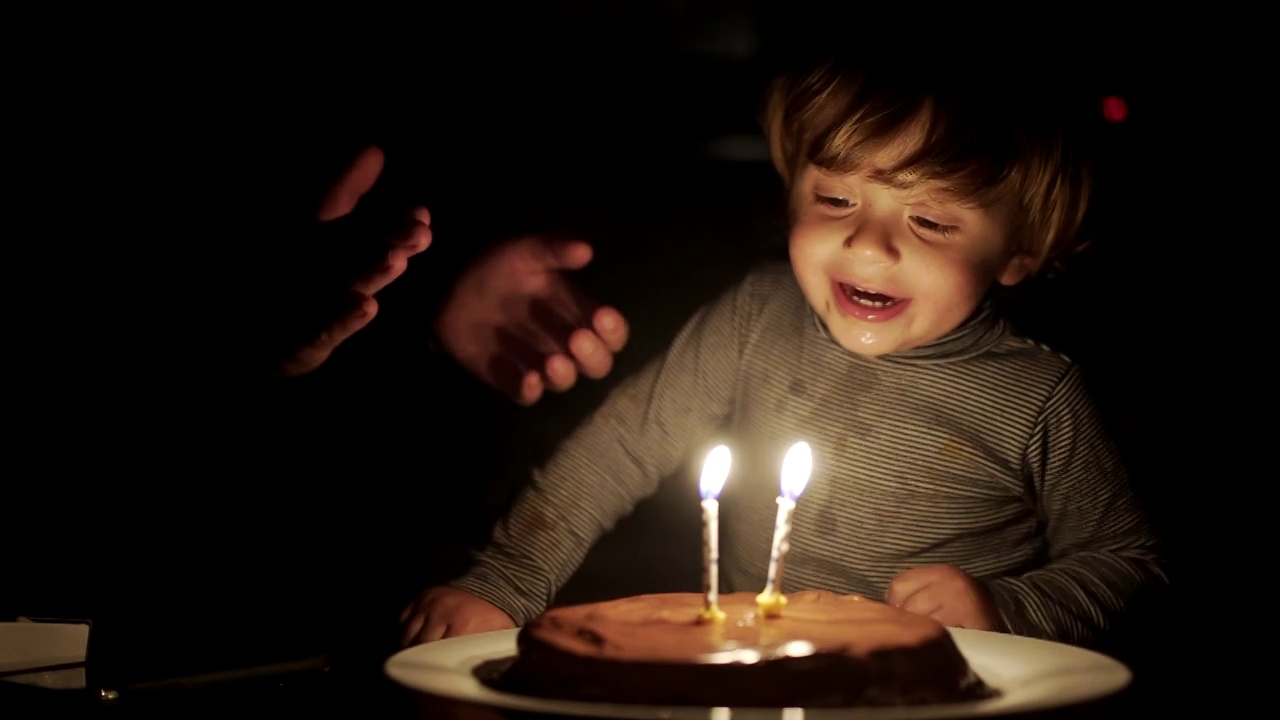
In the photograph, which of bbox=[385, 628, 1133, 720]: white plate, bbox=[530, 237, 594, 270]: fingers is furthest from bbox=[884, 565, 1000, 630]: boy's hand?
bbox=[530, 237, 594, 270]: fingers

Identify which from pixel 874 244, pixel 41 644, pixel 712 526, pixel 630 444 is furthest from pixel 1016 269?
pixel 41 644

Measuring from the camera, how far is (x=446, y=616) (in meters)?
1.58

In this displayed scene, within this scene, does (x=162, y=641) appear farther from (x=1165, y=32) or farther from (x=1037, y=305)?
(x=1165, y=32)

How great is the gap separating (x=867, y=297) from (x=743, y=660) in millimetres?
692

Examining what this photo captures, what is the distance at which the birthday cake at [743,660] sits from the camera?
3.46 feet

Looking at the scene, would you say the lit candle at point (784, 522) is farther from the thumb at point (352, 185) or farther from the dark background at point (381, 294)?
the thumb at point (352, 185)

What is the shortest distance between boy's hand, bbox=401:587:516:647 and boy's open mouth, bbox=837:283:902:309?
1.92ft

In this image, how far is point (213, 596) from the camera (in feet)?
6.35

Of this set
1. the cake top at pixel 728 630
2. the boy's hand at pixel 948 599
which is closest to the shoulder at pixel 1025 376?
the boy's hand at pixel 948 599

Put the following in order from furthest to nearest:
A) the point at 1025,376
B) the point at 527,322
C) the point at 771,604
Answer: the point at 527,322 → the point at 1025,376 → the point at 771,604

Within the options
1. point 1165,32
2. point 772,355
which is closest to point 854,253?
point 772,355

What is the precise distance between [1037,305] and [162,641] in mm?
1275

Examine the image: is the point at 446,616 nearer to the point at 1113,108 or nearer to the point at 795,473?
the point at 795,473

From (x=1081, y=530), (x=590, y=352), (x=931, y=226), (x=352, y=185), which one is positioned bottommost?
(x=1081, y=530)
